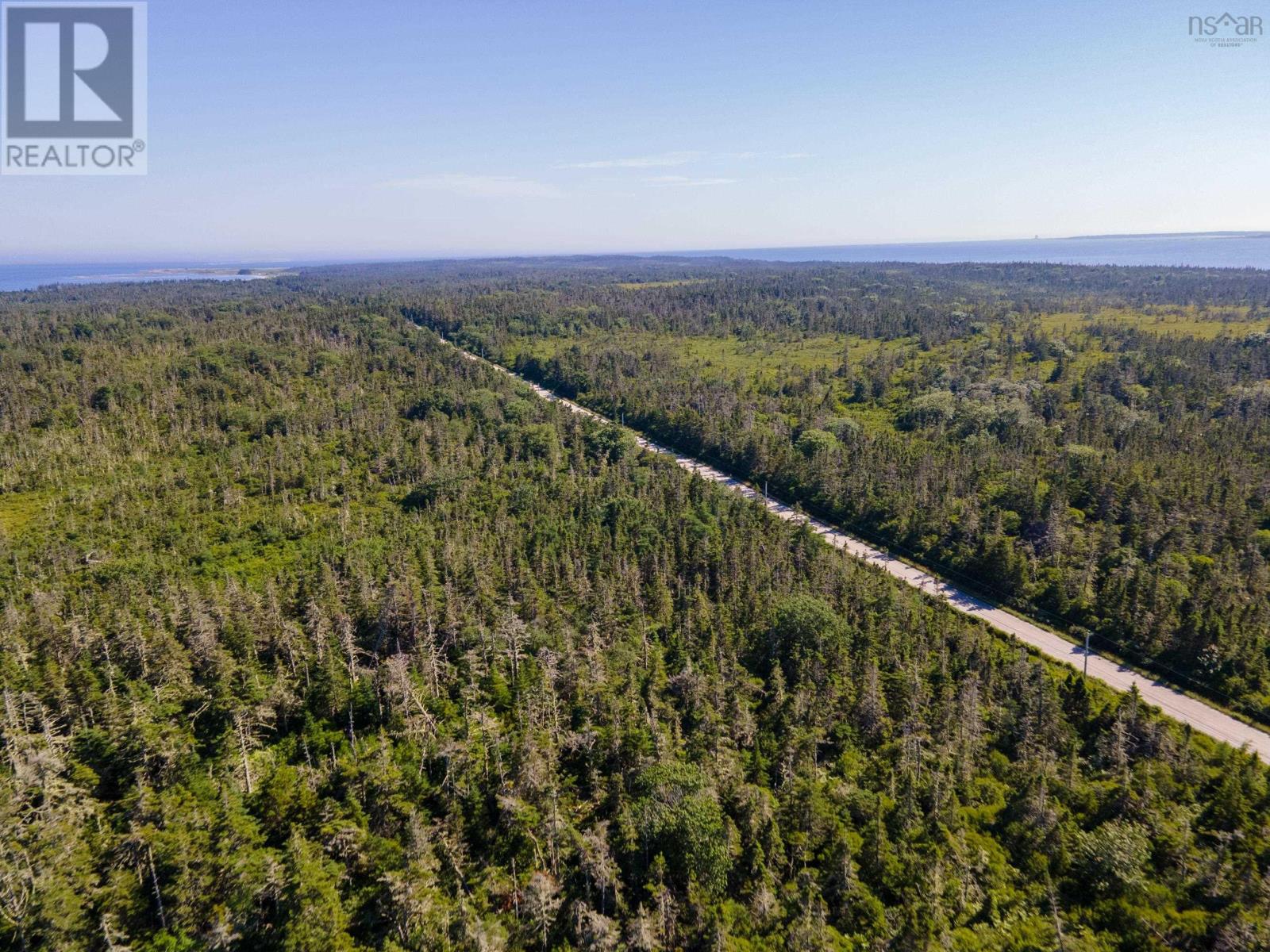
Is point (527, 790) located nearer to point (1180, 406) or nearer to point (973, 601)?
point (973, 601)

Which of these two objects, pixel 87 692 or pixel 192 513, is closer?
pixel 87 692

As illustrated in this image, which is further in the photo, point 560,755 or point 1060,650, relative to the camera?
point 1060,650

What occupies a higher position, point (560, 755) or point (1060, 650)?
point (1060, 650)

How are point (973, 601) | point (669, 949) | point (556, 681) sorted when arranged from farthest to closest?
point (973, 601) → point (556, 681) → point (669, 949)

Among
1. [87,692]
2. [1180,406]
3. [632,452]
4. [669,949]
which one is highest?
[1180,406]

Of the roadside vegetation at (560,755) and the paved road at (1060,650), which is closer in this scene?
the roadside vegetation at (560,755)

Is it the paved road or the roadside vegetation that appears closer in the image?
the roadside vegetation

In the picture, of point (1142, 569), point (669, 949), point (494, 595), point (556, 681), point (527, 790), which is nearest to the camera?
point (669, 949)

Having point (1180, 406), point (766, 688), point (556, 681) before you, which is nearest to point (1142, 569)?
point (766, 688)
